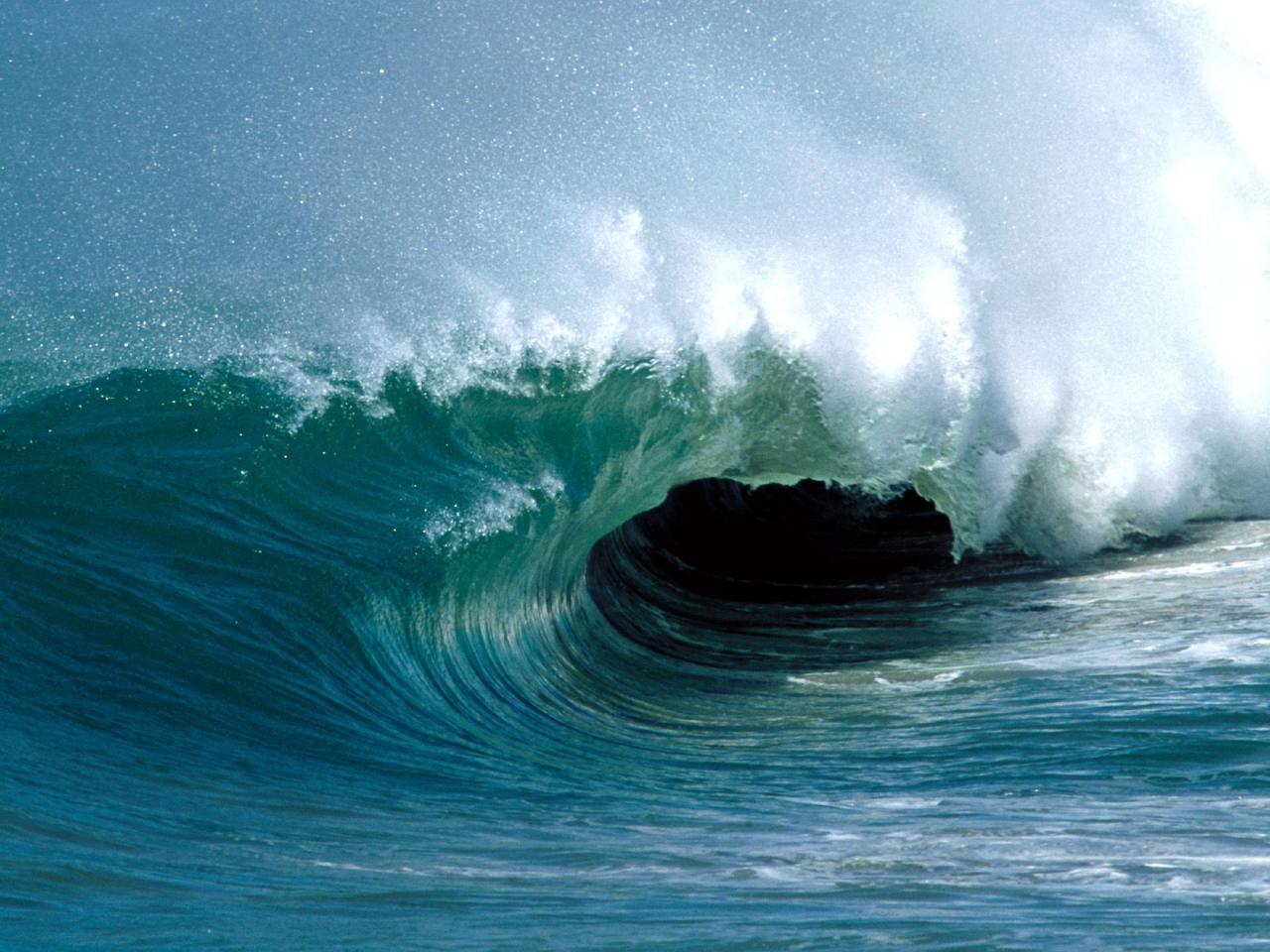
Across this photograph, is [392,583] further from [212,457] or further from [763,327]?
[763,327]

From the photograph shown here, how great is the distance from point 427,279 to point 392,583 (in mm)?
2628

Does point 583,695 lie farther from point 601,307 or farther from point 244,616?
point 601,307

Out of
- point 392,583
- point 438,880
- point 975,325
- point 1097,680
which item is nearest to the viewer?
point 438,880

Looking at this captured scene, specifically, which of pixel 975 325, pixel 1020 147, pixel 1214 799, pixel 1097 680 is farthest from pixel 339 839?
pixel 1020 147

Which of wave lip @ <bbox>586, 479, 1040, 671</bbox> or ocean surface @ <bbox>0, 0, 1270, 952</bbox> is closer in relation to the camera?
ocean surface @ <bbox>0, 0, 1270, 952</bbox>

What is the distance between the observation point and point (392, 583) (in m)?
7.01

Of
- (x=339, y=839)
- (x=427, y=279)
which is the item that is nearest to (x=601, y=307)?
(x=427, y=279)

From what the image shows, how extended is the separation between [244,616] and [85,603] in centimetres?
64

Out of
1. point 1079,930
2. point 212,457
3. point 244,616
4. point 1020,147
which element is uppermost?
point 1020,147

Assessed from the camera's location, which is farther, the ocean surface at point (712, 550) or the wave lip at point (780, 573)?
the wave lip at point (780, 573)

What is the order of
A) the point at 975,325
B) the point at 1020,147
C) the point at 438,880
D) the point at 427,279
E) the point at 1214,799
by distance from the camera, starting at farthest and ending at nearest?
the point at 1020,147 < the point at 975,325 < the point at 427,279 < the point at 1214,799 < the point at 438,880

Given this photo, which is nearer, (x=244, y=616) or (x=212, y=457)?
(x=244, y=616)

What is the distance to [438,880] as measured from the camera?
3.88m

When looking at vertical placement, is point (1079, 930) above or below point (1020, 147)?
below
